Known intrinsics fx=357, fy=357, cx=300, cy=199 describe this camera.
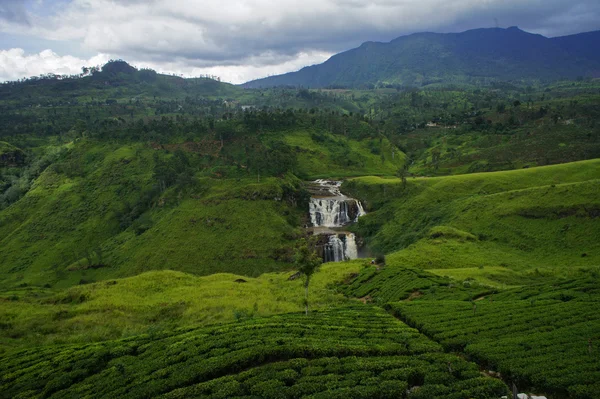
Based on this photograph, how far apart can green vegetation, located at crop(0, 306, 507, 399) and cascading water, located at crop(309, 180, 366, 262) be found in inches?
2008

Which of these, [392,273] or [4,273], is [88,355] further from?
[4,273]

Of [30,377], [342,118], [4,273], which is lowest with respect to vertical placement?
[4,273]

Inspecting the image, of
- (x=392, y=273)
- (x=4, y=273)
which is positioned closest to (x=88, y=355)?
(x=392, y=273)

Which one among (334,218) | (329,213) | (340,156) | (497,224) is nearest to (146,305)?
(497,224)

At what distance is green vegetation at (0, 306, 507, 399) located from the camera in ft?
60.3

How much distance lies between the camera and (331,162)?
136250mm

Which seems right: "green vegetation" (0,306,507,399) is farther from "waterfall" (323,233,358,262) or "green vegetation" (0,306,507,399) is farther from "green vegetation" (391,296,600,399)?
"waterfall" (323,233,358,262)

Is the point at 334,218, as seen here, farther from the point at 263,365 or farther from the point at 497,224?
the point at 263,365

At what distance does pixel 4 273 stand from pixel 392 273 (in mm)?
98394

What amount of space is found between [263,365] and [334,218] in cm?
7416

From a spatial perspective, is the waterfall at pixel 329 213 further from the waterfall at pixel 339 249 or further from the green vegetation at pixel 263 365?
the green vegetation at pixel 263 365

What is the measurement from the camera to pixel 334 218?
94438 mm

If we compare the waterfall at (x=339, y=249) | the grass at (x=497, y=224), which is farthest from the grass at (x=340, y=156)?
the waterfall at (x=339, y=249)

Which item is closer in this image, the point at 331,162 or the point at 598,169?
the point at 598,169
